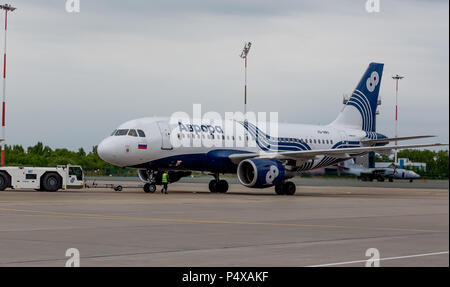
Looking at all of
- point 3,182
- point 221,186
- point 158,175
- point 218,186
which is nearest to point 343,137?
point 221,186

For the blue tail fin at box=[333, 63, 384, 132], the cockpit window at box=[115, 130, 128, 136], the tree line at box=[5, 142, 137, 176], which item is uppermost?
the blue tail fin at box=[333, 63, 384, 132]

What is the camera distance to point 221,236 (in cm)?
1530

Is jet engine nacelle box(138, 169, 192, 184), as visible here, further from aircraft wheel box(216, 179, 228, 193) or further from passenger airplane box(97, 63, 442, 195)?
aircraft wheel box(216, 179, 228, 193)

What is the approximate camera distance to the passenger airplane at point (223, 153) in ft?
123

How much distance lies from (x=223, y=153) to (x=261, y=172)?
11.3 ft

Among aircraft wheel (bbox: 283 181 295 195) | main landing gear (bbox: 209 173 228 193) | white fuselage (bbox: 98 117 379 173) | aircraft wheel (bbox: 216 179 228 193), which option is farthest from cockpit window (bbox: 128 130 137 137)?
aircraft wheel (bbox: 283 181 295 195)

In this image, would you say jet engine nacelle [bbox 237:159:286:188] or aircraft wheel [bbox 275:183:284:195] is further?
aircraft wheel [bbox 275:183:284:195]

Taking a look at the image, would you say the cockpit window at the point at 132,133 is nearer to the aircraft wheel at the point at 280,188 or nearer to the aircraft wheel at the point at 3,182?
the aircraft wheel at the point at 3,182

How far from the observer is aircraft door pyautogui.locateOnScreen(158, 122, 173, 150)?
1490 inches

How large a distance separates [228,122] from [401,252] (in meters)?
29.0

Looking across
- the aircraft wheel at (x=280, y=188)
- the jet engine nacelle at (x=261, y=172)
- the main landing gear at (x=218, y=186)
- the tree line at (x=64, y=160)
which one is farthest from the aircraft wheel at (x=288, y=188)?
the tree line at (x=64, y=160)

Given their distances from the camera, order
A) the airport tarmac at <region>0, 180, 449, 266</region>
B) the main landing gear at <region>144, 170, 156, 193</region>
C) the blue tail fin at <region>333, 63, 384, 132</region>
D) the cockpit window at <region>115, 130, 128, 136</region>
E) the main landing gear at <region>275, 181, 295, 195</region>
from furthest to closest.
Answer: the blue tail fin at <region>333, 63, 384, 132</region> < the main landing gear at <region>275, 181, 295, 195</region> < the main landing gear at <region>144, 170, 156, 193</region> < the cockpit window at <region>115, 130, 128, 136</region> < the airport tarmac at <region>0, 180, 449, 266</region>
